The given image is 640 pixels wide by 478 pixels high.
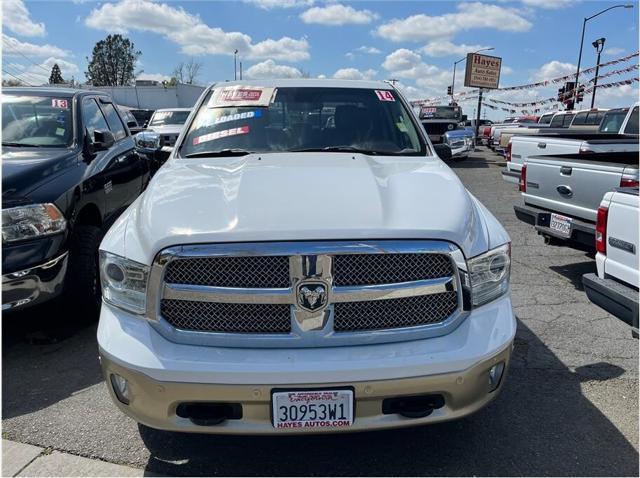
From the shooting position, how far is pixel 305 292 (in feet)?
7.46

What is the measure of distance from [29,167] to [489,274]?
11.1ft

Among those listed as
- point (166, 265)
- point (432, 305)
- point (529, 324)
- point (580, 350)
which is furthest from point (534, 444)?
point (166, 265)

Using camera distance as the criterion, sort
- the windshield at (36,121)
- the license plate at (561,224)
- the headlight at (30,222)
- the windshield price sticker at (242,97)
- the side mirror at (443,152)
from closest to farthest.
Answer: the headlight at (30,222), the windshield price sticker at (242,97), the side mirror at (443,152), the windshield at (36,121), the license plate at (561,224)

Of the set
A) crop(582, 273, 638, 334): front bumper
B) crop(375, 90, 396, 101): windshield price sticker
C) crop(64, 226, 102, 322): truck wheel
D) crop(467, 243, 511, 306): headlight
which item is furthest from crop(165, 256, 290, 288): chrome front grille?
crop(375, 90, 396, 101): windshield price sticker

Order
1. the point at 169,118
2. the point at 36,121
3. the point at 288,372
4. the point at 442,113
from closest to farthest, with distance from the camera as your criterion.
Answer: the point at 288,372 → the point at 36,121 → the point at 169,118 → the point at 442,113

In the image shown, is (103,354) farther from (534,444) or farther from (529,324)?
(529,324)

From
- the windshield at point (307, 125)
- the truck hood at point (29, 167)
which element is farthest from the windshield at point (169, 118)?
the windshield at point (307, 125)

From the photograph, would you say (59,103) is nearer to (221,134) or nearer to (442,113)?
(221,134)

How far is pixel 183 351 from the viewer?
2279 mm

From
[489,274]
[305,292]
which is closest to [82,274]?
[305,292]

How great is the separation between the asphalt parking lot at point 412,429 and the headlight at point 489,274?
0.87 meters

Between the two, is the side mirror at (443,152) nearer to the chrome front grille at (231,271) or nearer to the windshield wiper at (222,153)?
the windshield wiper at (222,153)

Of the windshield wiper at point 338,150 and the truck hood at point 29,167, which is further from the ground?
the windshield wiper at point 338,150

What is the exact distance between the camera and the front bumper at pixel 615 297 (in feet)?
9.98
